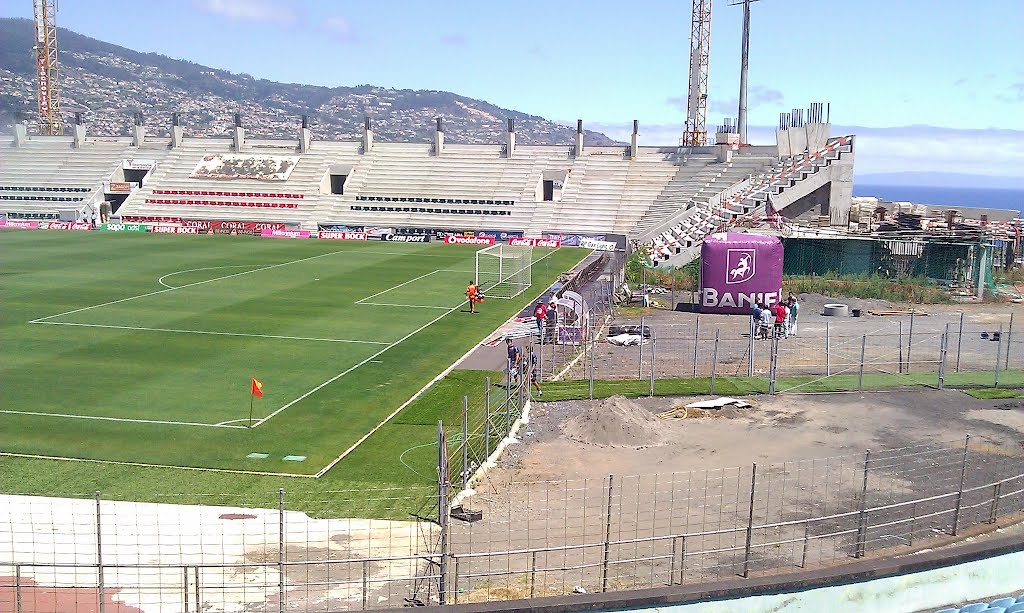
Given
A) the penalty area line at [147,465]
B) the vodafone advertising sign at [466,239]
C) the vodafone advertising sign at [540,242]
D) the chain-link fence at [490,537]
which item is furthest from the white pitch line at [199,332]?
the vodafone advertising sign at [466,239]

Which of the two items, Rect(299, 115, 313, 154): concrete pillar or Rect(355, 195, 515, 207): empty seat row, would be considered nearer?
Rect(355, 195, 515, 207): empty seat row

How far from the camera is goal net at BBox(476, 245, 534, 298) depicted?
47.4m

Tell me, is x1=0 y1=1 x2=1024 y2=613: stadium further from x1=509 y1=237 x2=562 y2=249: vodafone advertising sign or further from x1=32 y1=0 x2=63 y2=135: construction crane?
x1=32 y1=0 x2=63 y2=135: construction crane

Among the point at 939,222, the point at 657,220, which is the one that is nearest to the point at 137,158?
the point at 657,220

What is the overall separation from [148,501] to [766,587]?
11914mm

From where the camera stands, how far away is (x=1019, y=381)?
29062 mm

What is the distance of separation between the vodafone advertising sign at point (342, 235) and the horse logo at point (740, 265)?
4012 cm

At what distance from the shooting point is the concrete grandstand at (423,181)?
72.8 meters

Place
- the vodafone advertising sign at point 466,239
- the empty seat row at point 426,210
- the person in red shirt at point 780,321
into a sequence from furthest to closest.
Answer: the empty seat row at point 426,210, the vodafone advertising sign at point 466,239, the person in red shirt at point 780,321

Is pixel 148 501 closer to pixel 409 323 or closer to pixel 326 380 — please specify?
pixel 326 380

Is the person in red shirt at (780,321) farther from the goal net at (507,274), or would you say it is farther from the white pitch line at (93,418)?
the white pitch line at (93,418)

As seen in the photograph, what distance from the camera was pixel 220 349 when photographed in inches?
1276

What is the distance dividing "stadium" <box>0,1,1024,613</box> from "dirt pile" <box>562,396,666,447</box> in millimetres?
90

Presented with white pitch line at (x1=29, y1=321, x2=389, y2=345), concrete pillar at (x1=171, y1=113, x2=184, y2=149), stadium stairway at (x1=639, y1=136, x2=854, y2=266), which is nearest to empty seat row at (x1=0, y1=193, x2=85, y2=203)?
concrete pillar at (x1=171, y1=113, x2=184, y2=149)
